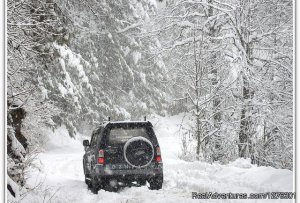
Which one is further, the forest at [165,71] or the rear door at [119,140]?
the forest at [165,71]

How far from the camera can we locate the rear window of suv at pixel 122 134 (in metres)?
9.70

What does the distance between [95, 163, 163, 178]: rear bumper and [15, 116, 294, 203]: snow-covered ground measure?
13.8 inches

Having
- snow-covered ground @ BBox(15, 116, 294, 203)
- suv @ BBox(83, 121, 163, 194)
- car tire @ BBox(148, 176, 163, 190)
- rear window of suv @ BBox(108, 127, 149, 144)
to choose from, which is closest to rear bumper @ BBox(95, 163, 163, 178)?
suv @ BBox(83, 121, 163, 194)

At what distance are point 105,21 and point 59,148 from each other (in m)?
3.58

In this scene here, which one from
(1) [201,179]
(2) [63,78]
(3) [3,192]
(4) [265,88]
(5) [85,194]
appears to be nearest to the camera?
(3) [3,192]

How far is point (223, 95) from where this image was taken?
14.5 meters

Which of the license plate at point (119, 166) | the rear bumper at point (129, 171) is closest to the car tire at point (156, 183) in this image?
the rear bumper at point (129, 171)

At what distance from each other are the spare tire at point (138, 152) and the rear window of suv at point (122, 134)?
0.48 m

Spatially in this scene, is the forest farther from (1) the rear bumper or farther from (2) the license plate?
(2) the license plate

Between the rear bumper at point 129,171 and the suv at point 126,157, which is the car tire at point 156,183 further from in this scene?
the rear bumper at point 129,171

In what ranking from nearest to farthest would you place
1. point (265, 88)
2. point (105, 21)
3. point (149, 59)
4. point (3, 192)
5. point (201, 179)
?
point (3, 192), point (201, 179), point (105, 21), point (265, 88), point (149, 59)

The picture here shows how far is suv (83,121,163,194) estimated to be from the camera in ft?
30.6

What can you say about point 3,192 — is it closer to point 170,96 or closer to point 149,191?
point 149,191

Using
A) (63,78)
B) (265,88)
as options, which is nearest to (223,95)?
(265,88)
